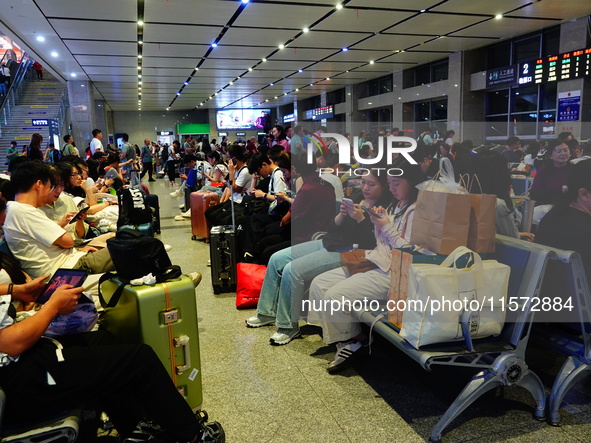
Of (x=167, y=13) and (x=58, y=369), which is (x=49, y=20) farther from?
(x=58, y=369)

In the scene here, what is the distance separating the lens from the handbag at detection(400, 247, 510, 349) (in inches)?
91.0

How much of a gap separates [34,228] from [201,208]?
14.1 ft

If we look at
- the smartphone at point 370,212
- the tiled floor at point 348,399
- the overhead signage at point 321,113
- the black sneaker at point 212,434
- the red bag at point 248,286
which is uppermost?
the overhead signage at point 321,113

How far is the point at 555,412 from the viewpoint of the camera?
251 centimetres

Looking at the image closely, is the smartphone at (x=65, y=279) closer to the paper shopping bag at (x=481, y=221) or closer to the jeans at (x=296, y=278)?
the jeans at (x=296, y=278)

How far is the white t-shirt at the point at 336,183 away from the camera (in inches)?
146

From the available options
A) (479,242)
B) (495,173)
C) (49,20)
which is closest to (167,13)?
(49,20)

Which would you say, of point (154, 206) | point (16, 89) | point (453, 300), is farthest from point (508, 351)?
point (16, 89)

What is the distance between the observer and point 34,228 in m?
3.14

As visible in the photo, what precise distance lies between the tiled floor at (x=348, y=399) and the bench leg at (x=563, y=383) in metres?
0.07

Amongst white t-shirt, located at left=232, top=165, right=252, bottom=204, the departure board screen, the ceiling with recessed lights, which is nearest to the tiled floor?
white t-shirt, located at left=232, top=165, right=252, bottom=204

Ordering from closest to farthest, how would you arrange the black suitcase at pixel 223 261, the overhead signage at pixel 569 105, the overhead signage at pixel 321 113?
the black suitcase at pixel 223 261
the overhead signage at pixel 569 105
the overhead signage at pixel 321 113

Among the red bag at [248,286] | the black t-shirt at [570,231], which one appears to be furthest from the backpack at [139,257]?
the black t-shirt at [570,231]

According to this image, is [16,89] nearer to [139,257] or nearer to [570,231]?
[139,257]
